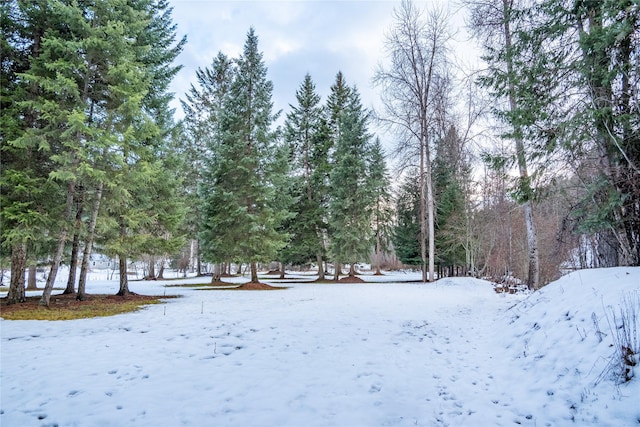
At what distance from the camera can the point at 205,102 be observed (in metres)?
25.3

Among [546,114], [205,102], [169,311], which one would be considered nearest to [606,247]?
[546,114]

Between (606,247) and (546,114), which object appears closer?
(546,114)

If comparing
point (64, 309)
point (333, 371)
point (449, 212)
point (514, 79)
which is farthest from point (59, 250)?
point (449, 212)

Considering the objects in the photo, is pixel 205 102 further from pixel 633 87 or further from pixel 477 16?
pixel 633 87

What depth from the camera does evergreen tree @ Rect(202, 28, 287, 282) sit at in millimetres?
14750

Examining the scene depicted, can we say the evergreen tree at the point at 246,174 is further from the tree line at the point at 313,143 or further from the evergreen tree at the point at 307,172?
the evergreen tree at the point at 307,172

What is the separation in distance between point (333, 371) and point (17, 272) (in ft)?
31.1

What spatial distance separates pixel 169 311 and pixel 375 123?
1437 centimetres

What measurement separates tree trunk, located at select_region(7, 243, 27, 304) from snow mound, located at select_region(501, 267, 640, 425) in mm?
11352

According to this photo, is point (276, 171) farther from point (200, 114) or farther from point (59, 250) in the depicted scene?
point (200, 114)

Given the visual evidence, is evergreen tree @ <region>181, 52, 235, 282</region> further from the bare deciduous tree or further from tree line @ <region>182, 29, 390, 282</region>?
the bare deciduous tree

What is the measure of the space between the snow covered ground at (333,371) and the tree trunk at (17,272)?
2787 millimetres

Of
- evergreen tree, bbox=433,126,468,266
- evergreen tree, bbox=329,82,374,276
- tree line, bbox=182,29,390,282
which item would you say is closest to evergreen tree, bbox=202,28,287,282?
tree line, bbox=182,29,390,282

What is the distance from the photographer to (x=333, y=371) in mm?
4012
